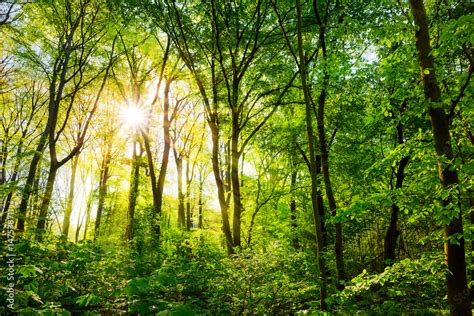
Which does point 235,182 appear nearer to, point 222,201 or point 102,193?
point 222,201

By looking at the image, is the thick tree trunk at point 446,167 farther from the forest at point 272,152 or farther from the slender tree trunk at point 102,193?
the slender tree trunk at point 102,193

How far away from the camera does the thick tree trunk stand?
401 cm

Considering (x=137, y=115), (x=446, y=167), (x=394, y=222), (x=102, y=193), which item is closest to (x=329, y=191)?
(x=394, y=222)

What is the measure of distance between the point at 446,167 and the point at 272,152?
1137 cm

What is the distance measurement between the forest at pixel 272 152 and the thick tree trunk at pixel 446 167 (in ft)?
0.07

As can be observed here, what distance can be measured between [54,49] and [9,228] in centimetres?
1301

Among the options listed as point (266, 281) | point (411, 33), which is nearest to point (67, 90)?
point (266, 281)

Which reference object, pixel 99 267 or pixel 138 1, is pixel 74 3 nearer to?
pixel 138 1

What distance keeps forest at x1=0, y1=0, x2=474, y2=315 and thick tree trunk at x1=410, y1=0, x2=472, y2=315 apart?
20 millimetres

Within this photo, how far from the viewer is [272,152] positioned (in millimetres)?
15461

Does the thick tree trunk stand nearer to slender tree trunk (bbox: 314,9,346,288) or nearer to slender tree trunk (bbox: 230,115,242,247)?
slender tree trunk (bbox: 314,9,346,288)

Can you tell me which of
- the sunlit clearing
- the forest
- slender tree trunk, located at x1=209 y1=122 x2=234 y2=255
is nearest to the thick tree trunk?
the forest

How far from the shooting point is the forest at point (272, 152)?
14.4 feet

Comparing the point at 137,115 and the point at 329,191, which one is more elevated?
the point at 137,115
